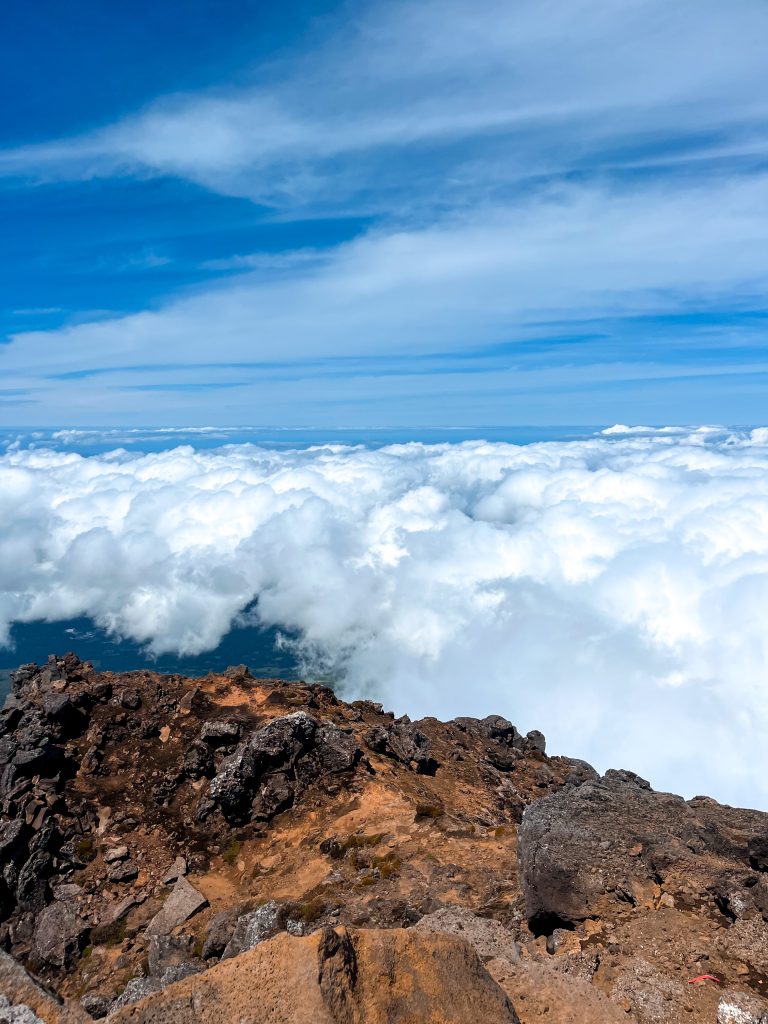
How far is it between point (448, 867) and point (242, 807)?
11.2 meters

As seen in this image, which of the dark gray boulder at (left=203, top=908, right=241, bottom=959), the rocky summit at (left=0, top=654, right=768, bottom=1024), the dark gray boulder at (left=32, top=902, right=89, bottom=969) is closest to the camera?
the rocky summit at (left=0, top=654, right=768, bottom=1024)

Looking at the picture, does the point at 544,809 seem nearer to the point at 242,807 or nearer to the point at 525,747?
the point at 242,807

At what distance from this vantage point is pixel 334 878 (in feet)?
73.3

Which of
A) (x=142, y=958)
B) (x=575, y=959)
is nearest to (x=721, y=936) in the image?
(x=575, y=959)

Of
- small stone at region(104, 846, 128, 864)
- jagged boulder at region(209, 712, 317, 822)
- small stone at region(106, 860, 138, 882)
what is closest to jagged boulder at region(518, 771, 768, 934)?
jagged boulder at region(209, 712, 317, 822)

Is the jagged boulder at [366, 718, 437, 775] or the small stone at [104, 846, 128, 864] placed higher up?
the small stone at [104, 846, 128, 864]

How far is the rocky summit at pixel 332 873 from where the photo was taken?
9.48 meters

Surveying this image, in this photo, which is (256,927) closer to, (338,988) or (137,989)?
(137,989)

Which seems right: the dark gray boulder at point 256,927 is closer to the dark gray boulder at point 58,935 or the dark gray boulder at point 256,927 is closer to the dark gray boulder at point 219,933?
the dark gray boulder at point 219,933

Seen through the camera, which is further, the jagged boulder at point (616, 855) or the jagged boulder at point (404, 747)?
the jagged boulder at point (404, 747)

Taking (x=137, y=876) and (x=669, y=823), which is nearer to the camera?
(x=669, y=823)

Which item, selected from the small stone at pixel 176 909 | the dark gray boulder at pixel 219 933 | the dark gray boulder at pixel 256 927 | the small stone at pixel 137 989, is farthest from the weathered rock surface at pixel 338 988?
the small stone at pixel 176 909

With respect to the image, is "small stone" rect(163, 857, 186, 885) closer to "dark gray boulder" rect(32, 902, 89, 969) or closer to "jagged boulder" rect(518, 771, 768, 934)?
"dark gray boulder" rect(32, 902, 89, 969)

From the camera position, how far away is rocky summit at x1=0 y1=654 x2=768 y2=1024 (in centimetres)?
948
